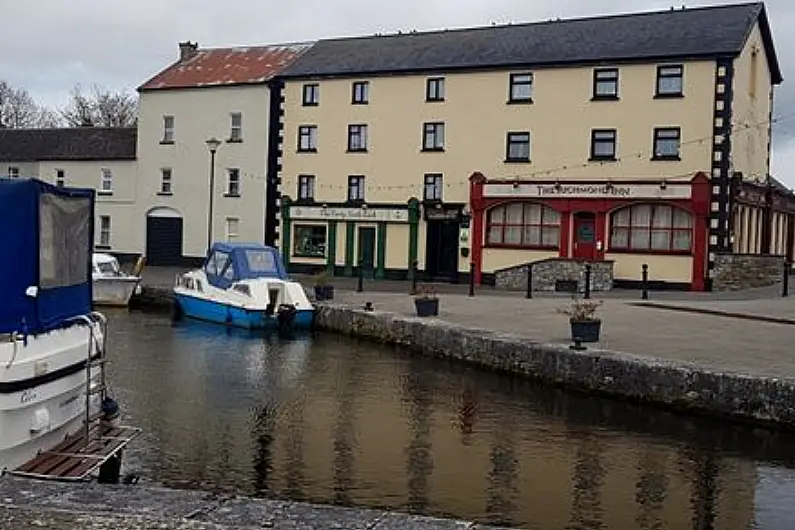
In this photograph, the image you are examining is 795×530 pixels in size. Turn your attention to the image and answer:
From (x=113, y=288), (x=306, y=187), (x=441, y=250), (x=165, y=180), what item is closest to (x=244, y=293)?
(x=113, y=288)

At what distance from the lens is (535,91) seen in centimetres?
3722

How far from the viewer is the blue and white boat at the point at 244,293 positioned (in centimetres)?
2595

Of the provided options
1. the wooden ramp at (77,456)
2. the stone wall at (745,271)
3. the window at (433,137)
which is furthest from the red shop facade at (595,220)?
the wooden ramp at (77,456)

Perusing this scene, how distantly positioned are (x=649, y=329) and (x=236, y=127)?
27.1 m

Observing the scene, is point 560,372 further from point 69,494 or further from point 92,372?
point 69,494

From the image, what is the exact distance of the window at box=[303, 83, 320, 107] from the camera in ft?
138

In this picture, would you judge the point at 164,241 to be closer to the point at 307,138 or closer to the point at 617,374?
the point at 307,138

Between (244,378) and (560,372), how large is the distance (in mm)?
5164

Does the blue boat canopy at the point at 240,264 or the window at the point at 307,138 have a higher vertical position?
the window at the point at 307,138

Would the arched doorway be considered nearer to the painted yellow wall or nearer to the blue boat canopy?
the blue boat canopy

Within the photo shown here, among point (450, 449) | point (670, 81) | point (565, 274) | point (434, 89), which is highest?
point (434, 89)

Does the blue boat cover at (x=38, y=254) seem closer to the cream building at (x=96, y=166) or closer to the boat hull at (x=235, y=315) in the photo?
the boat hull at (x=235, y=315)

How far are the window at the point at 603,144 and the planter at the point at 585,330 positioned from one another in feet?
62.4

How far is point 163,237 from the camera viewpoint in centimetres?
4634
